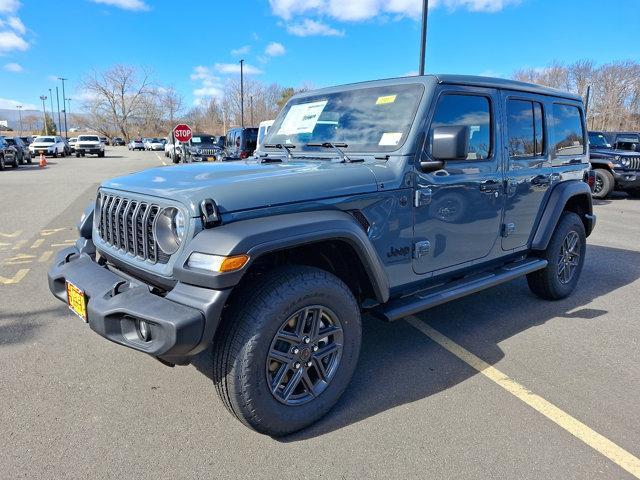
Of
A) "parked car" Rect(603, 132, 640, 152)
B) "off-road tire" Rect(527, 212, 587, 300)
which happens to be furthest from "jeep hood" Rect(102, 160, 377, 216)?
"parked car" Rect(603, 132, 640, 152)

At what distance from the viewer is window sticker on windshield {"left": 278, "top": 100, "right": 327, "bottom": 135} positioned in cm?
375

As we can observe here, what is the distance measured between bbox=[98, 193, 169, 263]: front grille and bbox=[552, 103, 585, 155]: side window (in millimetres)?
3724

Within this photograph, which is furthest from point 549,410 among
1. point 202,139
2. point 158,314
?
point 202,139

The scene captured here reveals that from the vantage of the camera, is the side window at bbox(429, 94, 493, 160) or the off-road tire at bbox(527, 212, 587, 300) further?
the off-road tire at bbox(527, 212, 587, 300)

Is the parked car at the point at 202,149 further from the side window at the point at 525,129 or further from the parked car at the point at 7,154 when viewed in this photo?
the side window at the point at 525,129

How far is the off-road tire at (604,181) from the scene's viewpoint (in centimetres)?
1269

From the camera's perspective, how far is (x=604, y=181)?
12.8 m

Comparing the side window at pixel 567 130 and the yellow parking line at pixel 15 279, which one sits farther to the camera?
the yellow parking line at pixel 15 279

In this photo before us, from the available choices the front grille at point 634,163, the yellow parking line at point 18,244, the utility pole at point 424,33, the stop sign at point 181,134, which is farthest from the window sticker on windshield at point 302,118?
the stop sign at point 181,134

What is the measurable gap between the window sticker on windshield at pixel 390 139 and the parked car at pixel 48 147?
36.1m

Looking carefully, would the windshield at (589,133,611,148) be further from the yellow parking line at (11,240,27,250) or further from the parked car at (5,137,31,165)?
the parked car at (5,137,31,165)

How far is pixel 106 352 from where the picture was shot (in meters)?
3.51

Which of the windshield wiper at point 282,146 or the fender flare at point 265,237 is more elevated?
the windshield wiper at point 282,146

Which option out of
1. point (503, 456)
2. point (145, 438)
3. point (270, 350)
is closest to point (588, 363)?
point (503, 456)
